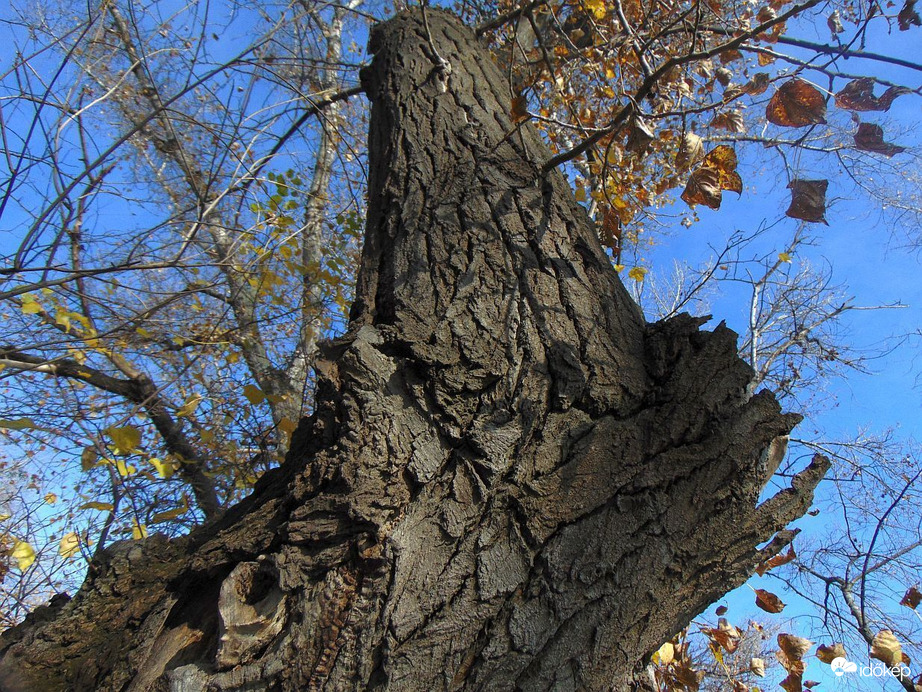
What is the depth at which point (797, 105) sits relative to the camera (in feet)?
4.91

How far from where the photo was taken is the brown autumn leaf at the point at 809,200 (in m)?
1.49

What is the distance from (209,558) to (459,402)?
702 millimetres

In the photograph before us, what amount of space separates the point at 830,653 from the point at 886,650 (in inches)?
32.7

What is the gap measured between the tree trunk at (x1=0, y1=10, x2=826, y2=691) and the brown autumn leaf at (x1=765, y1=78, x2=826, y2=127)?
623mm

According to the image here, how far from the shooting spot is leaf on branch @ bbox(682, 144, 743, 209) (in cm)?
173

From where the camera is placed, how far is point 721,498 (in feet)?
4.19

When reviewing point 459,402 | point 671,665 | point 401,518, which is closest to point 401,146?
point 459,402

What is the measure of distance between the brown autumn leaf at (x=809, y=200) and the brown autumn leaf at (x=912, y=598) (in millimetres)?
3884

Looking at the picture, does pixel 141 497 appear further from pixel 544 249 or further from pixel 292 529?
pixel 544 249

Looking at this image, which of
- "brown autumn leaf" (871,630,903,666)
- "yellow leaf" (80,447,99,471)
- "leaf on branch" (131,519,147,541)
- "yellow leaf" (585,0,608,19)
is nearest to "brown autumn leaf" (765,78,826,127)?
"yellow leaf" (585,0,608,19)

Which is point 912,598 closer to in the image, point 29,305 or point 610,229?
point 610,229

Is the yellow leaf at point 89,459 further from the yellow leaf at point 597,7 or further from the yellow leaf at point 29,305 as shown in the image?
the yellow leaf at point 597,7

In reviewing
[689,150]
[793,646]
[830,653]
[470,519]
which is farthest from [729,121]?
[830,653]

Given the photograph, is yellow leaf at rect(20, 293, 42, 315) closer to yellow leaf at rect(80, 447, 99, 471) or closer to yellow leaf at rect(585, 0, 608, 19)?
yellow leaf at rect(80, 447, 99, 471)
